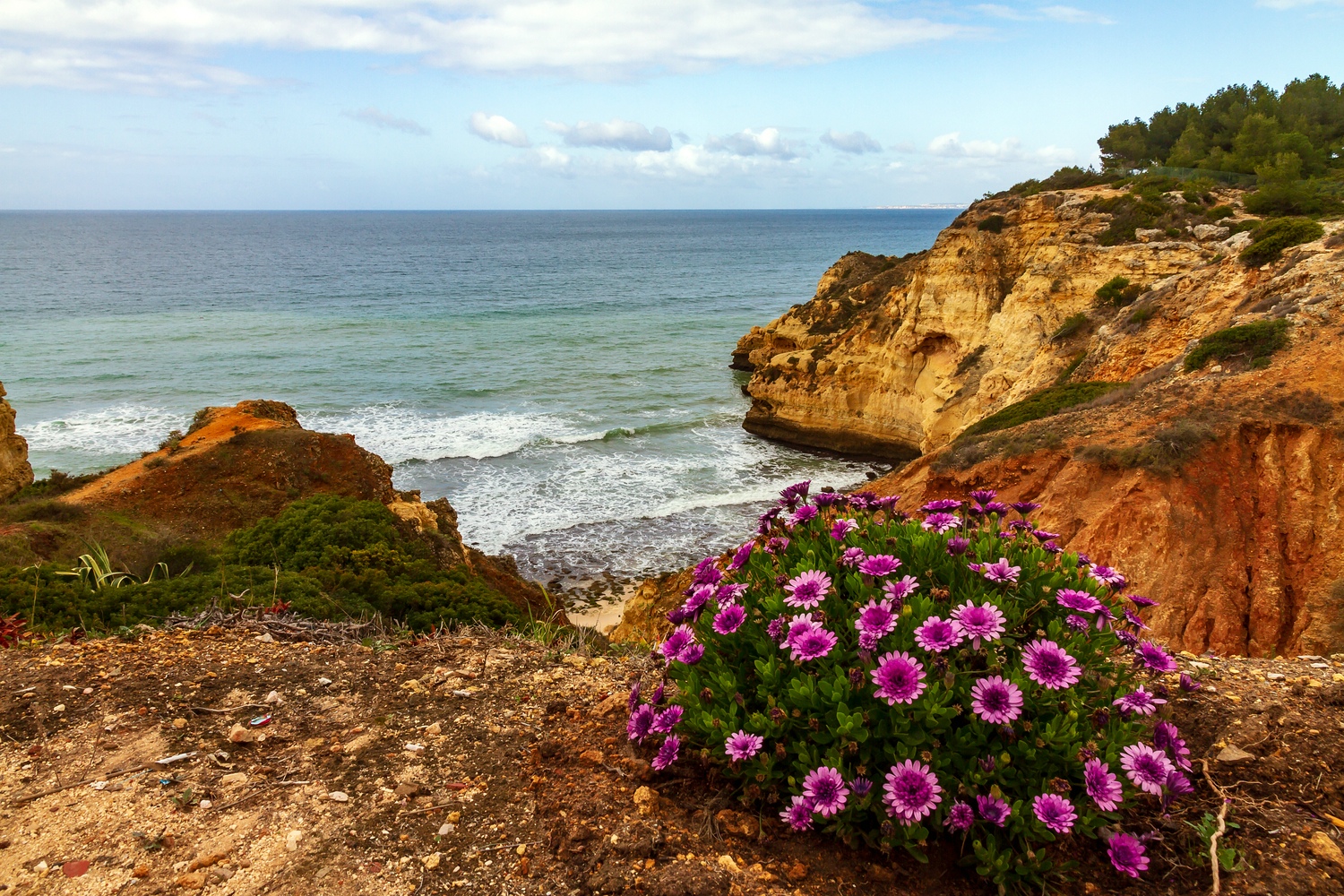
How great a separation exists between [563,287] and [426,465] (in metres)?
57.7

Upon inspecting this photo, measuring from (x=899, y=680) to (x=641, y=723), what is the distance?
1.36 meters

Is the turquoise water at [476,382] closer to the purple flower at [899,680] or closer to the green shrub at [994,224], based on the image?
the green shrub at [994,224]

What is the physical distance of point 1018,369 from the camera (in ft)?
78.4

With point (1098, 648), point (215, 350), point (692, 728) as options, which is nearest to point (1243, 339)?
point (1098, 648)

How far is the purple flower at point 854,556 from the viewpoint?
3412mm

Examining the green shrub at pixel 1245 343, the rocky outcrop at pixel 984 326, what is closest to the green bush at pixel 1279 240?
the rocky outcrop at pixel 984 326

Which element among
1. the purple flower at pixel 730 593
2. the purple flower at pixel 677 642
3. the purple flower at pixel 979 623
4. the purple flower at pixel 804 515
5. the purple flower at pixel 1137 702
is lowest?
the purple flower at pixel 677 642

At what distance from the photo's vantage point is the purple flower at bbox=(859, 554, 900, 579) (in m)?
3.22

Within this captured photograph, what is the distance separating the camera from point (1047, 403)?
17.5m

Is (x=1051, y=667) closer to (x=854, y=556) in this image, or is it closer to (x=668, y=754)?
(x=854, y=556)

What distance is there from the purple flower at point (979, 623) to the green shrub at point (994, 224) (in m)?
29.3

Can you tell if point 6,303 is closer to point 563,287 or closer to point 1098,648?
point 563,287

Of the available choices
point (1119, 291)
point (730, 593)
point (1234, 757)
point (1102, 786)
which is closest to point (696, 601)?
point (730, 593)

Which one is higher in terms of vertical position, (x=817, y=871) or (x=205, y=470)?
(x=817, y=871)
